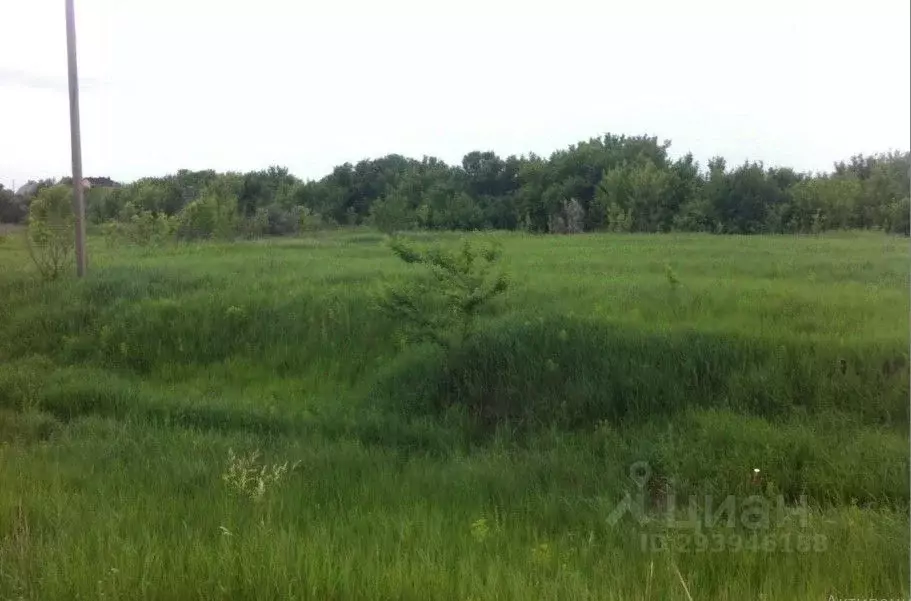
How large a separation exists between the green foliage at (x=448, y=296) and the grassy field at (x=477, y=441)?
0.31 m

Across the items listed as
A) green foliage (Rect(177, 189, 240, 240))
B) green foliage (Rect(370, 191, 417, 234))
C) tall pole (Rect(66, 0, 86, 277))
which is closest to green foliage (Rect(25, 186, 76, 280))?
tall pole (Rect(66, 0, 86, 277))

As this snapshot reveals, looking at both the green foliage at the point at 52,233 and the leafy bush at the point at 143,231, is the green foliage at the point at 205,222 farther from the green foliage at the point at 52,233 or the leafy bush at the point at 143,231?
the green foliage at the point at 52,233

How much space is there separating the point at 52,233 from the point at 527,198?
38227 millimetres

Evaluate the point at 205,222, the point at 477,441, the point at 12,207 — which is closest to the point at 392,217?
the point at 205,222

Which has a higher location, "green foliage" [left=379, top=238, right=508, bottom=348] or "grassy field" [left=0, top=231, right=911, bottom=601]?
"green foliage" [left=379, top=238, right=508, bottom=348]

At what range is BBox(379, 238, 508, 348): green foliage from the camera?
27.2 ft

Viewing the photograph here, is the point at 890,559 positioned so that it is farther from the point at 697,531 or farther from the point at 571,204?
→ the point at 571,204

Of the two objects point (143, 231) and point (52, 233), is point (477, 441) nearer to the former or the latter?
point (52, 233)

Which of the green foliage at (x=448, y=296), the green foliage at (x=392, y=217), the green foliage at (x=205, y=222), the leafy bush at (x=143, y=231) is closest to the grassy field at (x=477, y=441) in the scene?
the green foliage at (x=448, y=296)

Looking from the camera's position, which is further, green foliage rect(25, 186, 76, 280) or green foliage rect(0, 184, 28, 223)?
green foliage rect(0, 184, 28, 223)

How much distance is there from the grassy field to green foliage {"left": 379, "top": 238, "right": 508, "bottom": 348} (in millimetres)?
308

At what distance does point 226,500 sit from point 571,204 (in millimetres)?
42694

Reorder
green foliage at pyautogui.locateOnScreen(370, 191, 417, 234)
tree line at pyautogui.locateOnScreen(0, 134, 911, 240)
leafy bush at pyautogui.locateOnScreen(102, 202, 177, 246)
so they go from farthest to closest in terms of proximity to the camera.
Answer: green foliage at pyautogui.locateOnScreen(370, 191, 417, 234)
leafy bush at pyautogui.locateOnScreen(102, 202, 177, 246)
tree line at pyautogui.locateOnScreen(0, 134, 911, 240)

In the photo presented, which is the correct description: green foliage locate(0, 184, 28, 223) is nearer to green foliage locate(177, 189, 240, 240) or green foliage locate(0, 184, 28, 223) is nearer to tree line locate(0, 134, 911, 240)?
tree line locate(0, 134, 911, 240)
